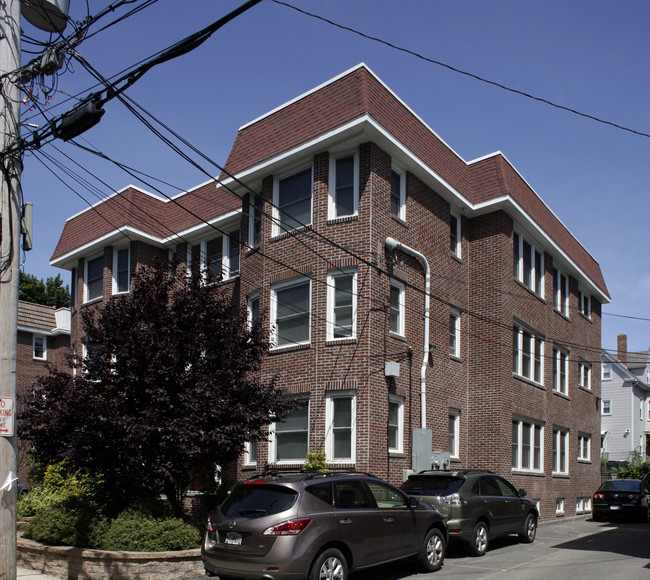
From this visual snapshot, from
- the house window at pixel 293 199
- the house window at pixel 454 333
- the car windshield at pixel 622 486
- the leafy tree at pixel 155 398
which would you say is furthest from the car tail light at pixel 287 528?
the car windshield at pixel 622 486

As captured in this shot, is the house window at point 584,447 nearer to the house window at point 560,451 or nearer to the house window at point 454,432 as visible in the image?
the house window at point 560,451

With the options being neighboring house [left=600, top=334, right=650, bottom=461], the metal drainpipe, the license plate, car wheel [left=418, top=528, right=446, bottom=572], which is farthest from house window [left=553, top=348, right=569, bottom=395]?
neighboring house [left=600, top=334, right=650, bottom=461]

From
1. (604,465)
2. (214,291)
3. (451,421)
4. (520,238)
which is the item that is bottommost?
(604,465)

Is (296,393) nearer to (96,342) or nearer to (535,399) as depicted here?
(96,342)

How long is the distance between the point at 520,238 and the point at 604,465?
61.8 feet

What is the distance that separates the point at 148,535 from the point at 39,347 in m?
23.7

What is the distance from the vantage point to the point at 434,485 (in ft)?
43.4

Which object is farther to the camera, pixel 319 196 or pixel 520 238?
pixel 520 238

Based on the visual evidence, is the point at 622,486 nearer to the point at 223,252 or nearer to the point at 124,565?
the point at 223,252

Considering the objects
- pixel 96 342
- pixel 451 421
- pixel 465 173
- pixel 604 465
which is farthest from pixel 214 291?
pixel 604 465

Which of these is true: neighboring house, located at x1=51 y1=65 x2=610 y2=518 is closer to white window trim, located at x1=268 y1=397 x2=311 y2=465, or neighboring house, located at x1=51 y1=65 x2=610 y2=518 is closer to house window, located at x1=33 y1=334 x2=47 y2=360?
white window trim, located at x1=268 y1=397 x2=311 y2=465

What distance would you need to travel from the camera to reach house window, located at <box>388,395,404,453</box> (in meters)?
16.8

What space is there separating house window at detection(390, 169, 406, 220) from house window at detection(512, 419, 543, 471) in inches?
306

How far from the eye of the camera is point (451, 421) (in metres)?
19.8
